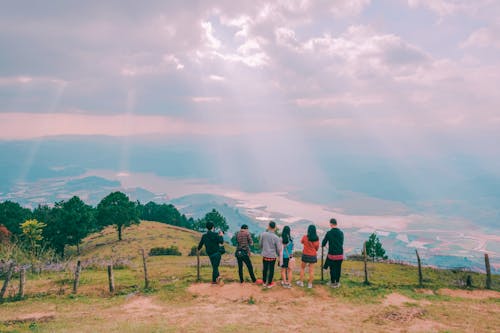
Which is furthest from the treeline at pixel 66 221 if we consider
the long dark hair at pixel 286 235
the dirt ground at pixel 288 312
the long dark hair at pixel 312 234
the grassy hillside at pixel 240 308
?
the long dark hair at pixel 312 234

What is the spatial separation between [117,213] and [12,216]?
20505 millimetres

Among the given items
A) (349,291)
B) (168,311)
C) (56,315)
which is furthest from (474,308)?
(56,315)

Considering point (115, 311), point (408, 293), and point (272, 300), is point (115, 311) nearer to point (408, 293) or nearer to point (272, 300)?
point (272, 300)

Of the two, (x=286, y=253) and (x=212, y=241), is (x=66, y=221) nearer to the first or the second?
(x=212, y=241)

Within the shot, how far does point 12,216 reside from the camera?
56656 mm

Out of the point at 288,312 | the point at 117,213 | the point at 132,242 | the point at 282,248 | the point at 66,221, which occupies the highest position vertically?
the point at 117,213

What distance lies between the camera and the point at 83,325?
1188cm

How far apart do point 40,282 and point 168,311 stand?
39.1 feet

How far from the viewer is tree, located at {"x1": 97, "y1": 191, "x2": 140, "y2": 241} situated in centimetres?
5412

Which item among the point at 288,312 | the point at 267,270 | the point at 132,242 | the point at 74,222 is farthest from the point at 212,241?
the point at 132,242

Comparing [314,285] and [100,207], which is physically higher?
[100,207]

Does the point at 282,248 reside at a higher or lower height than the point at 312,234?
lower

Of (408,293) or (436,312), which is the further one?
(408,293)

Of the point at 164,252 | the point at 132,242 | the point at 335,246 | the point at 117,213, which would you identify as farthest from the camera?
the point at 117,213
